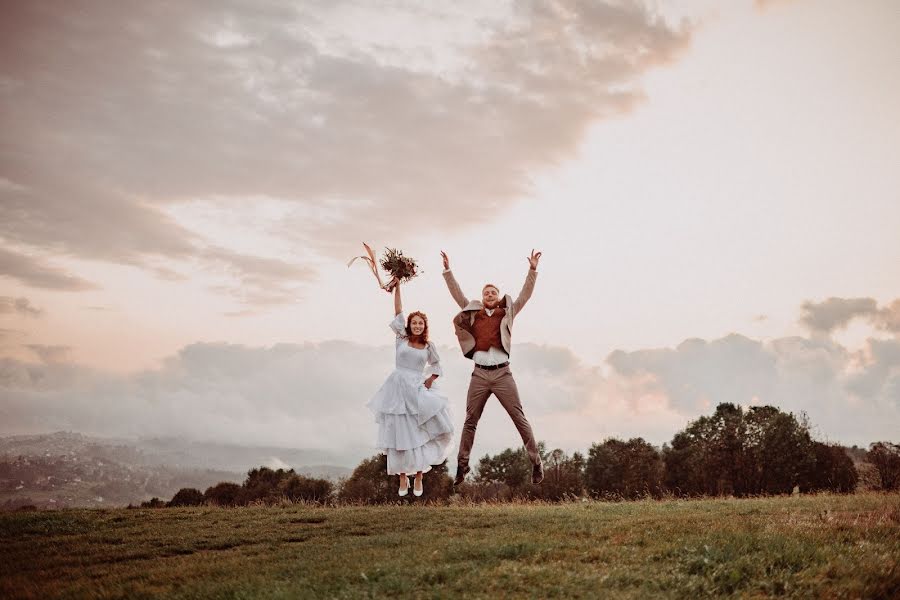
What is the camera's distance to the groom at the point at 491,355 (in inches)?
557

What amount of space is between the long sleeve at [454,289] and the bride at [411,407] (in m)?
1.15

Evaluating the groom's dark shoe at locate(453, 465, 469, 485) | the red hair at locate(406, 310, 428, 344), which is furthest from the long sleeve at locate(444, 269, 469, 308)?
the groom's dark shoe at locate(453, 465, 469, 485)

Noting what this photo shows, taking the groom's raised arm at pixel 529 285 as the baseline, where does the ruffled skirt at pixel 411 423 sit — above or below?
below

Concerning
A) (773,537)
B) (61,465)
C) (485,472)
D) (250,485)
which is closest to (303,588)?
(773,537)

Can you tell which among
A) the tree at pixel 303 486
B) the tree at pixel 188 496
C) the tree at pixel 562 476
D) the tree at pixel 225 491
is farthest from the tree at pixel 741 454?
the tree at pixel 225 491

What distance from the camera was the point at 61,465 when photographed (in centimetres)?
18662

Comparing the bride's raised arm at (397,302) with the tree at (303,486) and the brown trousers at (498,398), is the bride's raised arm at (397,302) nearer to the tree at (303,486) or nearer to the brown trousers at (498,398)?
the brown trousers at (498,398)

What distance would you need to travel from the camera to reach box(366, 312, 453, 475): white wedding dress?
1504 centimetres

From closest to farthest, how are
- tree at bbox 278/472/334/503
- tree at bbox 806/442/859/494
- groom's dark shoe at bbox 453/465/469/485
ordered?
groom's dark shoe at bbox 453/465/469/485, tree at bbox 806/442/859/494, tree at bbox 278/472/334/503

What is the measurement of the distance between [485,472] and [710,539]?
69.7 m

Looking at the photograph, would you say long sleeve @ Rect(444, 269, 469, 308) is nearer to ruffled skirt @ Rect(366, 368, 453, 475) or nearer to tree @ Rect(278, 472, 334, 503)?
ruffled skirt @ Rect(366, 368, 453, 475)

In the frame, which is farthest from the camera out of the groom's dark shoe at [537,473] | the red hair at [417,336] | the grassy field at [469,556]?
the red hair at [417,336]

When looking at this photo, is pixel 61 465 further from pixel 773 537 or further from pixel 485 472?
pixel 773 537

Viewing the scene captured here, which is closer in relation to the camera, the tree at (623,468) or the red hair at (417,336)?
the red hair at (417,336)
